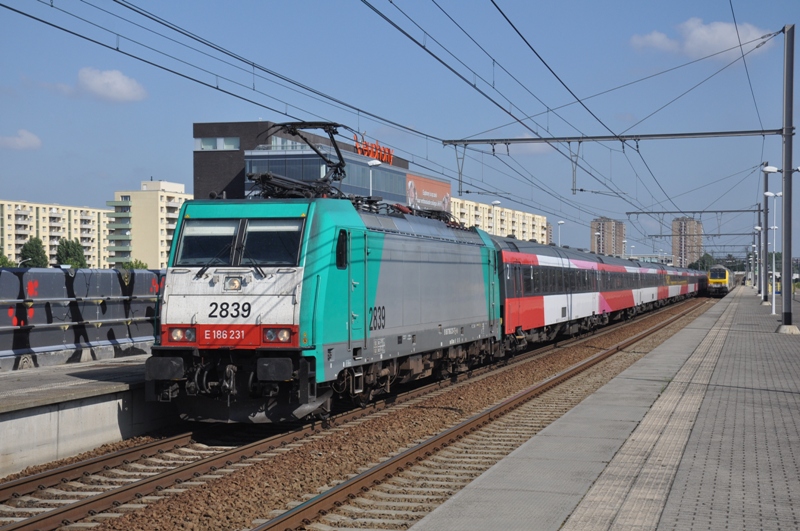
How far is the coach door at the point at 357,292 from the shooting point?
1302cm

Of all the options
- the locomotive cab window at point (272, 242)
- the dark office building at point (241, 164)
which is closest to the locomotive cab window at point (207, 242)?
the locomotive cab window at point (272, 242)

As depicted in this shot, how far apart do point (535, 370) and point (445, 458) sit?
1125 centimetres

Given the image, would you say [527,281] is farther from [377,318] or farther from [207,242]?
[207,242]

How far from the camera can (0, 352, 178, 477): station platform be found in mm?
10562

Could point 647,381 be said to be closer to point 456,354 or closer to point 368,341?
point 456,354

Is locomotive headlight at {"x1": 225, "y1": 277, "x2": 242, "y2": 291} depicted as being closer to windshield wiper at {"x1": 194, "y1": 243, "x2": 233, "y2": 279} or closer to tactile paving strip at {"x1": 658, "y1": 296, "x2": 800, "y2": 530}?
windshield wiper at {"x1": 194, "y1": 243, "x2": 233, "y2": 279}

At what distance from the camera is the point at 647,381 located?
18641mm

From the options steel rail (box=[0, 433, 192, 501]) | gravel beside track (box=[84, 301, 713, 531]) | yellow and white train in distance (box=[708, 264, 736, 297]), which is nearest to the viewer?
gravel beside track (box=[84, 301, 713, 531])

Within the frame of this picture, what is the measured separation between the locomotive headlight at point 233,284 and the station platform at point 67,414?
2124mm

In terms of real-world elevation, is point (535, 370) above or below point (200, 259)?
below

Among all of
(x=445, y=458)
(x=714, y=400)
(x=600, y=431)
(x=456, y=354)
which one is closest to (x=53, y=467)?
(x=445, y=458)

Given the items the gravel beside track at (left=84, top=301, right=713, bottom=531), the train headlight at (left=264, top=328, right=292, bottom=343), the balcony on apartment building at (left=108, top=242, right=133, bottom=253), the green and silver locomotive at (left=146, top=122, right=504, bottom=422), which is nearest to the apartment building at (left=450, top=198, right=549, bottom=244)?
the balcony on apartment building at (left=108, top=242, right=133, bottom=253)

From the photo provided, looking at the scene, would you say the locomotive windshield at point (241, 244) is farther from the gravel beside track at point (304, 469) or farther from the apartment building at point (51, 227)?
the apartment building at point (51, 227)

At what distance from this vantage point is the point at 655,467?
993 centimetres
